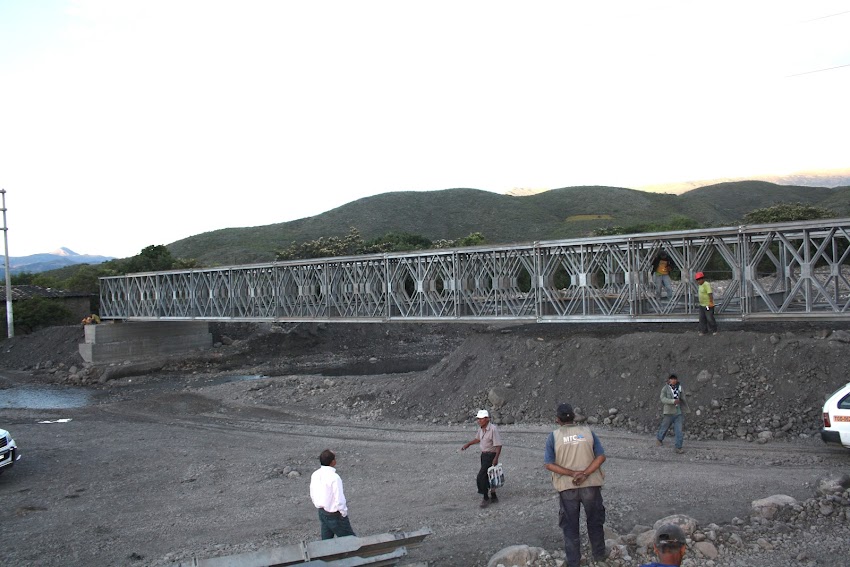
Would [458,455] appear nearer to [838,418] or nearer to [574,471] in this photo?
[838,418]

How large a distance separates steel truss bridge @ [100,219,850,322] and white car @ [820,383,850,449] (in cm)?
530

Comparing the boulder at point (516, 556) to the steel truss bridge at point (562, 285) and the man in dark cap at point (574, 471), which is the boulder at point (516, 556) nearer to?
the man in dark cap at point (574, 471)

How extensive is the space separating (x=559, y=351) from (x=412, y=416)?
5.32 m

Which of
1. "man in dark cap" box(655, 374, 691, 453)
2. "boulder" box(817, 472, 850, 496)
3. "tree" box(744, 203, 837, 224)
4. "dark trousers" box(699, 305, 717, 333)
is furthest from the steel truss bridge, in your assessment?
"tree" box(744, 203, 837, 224)

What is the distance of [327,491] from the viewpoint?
27.4ft

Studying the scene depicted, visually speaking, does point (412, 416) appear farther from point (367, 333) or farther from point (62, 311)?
point (62, 311)

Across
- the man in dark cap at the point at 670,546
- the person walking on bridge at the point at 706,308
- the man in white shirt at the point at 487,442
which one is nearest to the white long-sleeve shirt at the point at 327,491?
the man in white shirt at the point at 487,442

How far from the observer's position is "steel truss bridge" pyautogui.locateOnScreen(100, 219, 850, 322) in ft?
62.0

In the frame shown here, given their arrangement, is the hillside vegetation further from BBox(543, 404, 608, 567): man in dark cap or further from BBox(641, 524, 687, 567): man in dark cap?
BBox(641, 524, 687, 567): man in dark cap

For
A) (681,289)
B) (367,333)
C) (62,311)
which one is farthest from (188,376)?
(681,289)

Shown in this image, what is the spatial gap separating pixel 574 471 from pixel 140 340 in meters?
46.2

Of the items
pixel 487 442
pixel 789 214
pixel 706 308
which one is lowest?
pixel 487 442

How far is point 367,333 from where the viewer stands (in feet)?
170

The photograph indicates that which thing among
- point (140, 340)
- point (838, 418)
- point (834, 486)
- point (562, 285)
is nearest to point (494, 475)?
point (834, 486)
